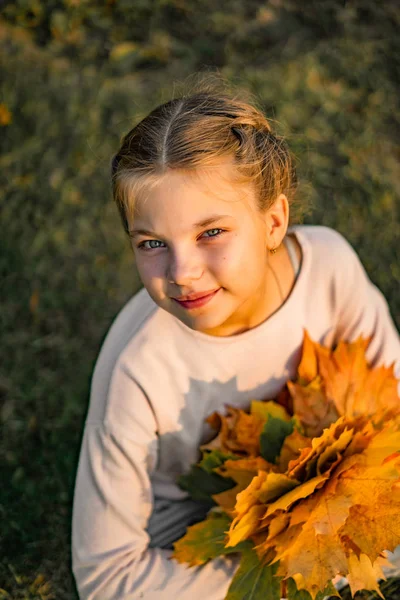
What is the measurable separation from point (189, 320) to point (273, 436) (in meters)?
0.34

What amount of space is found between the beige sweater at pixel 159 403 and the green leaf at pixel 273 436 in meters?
0.15

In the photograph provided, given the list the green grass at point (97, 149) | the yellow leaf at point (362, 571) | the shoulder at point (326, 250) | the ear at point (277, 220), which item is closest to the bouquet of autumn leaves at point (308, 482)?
the yellow leaf at point (362, 571)

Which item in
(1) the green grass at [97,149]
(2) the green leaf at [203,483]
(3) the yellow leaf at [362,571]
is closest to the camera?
(3) the yellow leaf at [362,571]

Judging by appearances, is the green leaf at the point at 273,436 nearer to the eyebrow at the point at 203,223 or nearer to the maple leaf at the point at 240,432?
the maple leaf at the point at 240,432

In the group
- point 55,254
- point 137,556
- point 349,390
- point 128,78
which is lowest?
point 137,556

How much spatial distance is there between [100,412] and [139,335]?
0.65 ft

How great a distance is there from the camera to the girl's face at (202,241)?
1.39m

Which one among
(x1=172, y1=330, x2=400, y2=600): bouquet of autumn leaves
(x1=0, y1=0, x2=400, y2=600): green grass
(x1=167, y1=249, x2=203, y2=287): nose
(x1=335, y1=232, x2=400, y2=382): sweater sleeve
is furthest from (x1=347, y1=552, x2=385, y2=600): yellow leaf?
(x1=0, y1=0, x2=400, y2=600): green grass

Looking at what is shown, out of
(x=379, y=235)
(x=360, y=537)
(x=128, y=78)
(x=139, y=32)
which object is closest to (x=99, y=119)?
(x=128, y=78)

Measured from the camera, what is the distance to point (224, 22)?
3475 mm

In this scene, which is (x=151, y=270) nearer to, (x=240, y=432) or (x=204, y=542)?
(x=240, y=432)

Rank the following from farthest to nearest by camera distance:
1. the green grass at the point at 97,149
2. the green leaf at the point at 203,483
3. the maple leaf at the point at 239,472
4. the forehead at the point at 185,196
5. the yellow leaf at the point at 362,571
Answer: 1. the green grass at the point at 97,149
2. the green leaf at the point at 203,483
3. the maple leaf at the point at 239,472
4. the yellow leaf at the point at 362,571
5. the forehead at the point at 185,196

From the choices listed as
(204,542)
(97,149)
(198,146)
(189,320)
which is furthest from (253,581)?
(97,149)

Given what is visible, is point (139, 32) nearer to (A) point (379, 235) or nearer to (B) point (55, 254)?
(B) point (55, 254)
